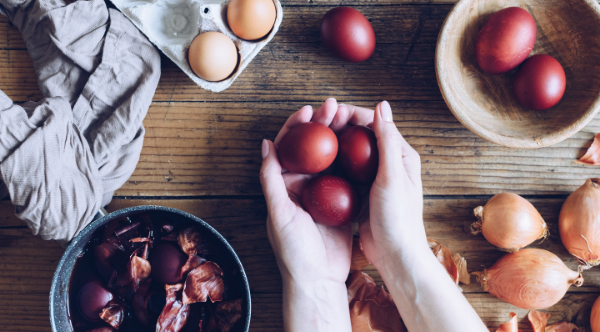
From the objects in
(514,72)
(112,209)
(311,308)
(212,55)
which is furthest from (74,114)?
(514,72)

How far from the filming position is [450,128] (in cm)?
89

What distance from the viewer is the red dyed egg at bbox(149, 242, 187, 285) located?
73cm

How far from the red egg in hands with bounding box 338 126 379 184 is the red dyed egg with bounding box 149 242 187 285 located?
387 mm

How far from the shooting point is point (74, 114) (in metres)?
0.82

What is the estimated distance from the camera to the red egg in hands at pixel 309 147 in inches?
27.4

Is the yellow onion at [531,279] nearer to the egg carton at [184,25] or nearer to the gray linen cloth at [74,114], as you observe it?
the egg carton at [184,25]

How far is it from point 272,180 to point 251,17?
0.35 m

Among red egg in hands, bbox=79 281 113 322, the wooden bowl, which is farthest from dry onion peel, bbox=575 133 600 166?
red egg in hands, bbox=79 281 113 322

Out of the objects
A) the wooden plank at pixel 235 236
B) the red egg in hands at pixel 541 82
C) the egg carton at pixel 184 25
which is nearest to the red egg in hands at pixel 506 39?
the red egg in hands at pixel 541 82

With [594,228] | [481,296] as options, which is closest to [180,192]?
[481,296]

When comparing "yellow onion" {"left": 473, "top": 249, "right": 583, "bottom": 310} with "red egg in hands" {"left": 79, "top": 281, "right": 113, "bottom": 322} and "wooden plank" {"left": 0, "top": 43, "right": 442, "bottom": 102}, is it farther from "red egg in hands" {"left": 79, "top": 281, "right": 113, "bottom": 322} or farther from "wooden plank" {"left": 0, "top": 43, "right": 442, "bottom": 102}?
"red egg in hands" {"left": 79, "top": 281, "right": 113, "bottom": 322}

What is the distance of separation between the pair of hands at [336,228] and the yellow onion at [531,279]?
24 cm

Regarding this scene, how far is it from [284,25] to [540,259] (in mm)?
822

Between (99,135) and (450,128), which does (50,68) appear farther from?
(450,128)
